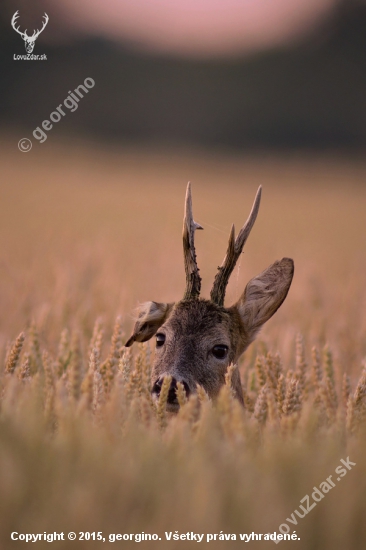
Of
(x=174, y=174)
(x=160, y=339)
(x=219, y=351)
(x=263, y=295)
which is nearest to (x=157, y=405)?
(x=219, y=351)

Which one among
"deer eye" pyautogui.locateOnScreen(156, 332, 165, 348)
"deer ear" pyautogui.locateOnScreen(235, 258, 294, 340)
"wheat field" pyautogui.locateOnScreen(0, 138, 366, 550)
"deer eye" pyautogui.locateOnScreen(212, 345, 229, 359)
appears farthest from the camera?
"deer ear" pyautogui.locateOnScreen(235, 258, 294, 340)

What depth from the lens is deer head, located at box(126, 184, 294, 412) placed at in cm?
Answer: 546

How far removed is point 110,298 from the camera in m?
9.82

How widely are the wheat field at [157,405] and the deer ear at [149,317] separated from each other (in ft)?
0.88

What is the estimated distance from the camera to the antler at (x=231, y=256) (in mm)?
5863

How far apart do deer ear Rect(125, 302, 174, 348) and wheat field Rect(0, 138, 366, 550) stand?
270 millimetres

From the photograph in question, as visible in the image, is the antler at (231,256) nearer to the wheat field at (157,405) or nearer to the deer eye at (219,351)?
the deer eye at (219,351)

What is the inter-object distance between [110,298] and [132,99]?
196 ft

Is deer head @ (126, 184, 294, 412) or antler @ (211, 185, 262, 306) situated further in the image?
antler @ (211, 185, 262, 306)

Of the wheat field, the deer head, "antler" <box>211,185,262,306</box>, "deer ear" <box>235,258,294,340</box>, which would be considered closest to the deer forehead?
the deer head

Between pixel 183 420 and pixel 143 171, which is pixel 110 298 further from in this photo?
pixel 143 171

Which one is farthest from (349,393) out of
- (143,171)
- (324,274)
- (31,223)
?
(143,171)

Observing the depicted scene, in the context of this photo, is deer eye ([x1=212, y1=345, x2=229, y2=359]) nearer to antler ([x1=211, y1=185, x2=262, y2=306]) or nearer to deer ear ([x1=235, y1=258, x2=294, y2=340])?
antler ([x1=211, y1=185, x2=262, y2=306])

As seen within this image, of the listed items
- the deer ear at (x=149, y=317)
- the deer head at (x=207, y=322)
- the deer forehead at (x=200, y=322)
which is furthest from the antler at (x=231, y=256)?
the deer ear at (x=149, y=317)
